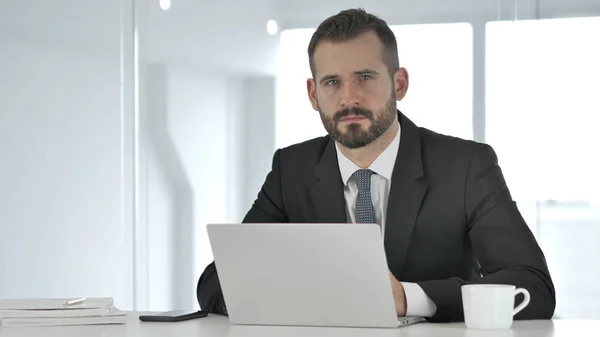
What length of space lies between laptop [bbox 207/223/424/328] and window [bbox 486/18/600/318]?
2045 mm

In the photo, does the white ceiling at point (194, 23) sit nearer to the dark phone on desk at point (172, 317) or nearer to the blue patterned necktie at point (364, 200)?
the blue patterned necktie at point (364, 200)

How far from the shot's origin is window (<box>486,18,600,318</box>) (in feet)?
12.6

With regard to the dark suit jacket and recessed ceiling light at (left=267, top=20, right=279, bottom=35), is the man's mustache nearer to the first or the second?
the dark suit jacket

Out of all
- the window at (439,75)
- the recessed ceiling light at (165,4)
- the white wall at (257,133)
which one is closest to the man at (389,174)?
the window at (439,75)

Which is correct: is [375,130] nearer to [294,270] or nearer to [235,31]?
[294,270]

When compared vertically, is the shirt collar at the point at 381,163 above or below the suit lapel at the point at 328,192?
above

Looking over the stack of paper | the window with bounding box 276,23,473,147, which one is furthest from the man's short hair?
→ the window with bounding box 276,23,473,147

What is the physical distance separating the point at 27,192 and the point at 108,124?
460mm

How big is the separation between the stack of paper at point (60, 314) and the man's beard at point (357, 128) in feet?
2.56

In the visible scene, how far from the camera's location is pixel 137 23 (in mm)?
4293

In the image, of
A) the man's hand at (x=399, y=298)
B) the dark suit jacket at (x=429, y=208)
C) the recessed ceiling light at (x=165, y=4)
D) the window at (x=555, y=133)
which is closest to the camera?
the man's hand at (x=399, y=298)

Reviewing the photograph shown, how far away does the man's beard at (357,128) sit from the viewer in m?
2.57

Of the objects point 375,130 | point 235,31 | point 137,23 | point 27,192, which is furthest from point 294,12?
point 375,130

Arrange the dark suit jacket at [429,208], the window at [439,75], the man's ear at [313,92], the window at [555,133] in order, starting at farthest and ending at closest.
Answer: the window at [439,75]
the window at [555,133]
the man's ear at [313,92]
the dark suit jacket at [429,208]
